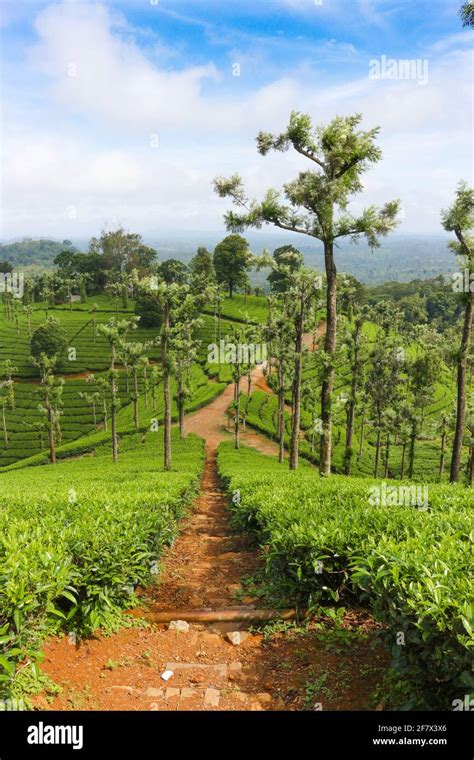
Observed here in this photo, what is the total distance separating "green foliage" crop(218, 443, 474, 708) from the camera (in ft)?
12.9

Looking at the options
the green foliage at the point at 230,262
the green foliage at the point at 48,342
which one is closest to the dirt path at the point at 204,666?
the green foliage at the point at 48,342

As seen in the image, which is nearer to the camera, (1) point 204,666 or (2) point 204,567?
(1) point 204,666

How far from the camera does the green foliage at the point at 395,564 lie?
155 inches

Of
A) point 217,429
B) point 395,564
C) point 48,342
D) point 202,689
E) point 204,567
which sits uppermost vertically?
point 48,342

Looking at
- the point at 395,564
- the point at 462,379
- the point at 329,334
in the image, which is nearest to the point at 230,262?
the point at 462,379

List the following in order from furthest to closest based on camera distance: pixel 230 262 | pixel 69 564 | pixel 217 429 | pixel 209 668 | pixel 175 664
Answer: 1. pixel 230 262
2. pixel 217 429
3. pixel 175 664
4. pixel 209 668
5. pixel 69 564

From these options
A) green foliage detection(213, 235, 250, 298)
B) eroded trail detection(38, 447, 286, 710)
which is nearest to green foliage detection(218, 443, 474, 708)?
eroded trail detection(38, 447, 286, 710)

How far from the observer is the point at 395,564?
15.6ft

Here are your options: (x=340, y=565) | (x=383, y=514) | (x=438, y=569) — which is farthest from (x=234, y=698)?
(x=383, y=514)

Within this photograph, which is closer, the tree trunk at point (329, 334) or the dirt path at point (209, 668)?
the dirt path at point (209, 668)

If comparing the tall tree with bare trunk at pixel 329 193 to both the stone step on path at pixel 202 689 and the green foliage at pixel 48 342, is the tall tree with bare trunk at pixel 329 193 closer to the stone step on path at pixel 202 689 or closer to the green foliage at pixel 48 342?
the stone step on path at pixel 202 689

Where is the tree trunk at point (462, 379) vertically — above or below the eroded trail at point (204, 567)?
above
